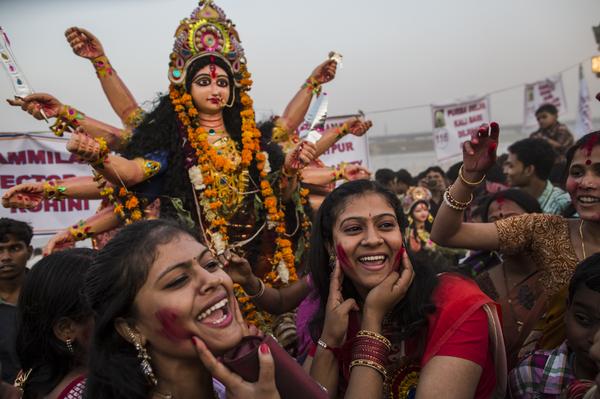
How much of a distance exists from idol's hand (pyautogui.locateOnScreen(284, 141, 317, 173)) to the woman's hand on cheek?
1503 mm

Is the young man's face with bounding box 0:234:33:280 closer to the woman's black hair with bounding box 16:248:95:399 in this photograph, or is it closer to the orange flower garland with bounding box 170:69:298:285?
the orange flower garland with bounding box 170:69:298:285

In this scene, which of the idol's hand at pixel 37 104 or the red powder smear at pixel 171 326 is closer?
the red powder smear at pixel 171 326

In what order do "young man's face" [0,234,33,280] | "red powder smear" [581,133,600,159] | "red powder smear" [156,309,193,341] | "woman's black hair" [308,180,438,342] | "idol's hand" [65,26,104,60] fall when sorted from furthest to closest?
"idol's hand" [65,26,104,60]
"young man's face" [0,234,33,280]
"red powder smear" [581,133,600,159]
"woman's black hair" [308,180,438,342]
"red powder smear" [156,309,193,341]

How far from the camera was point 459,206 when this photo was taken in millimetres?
2678

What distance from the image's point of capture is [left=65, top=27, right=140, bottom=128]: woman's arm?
13.5 feet

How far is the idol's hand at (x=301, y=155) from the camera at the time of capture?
12.2 feet

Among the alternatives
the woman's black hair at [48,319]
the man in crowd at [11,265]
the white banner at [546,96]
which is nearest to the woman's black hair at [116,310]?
the woman's black hair at [48,319]

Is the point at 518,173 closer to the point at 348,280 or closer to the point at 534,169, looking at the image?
the point at 534,169

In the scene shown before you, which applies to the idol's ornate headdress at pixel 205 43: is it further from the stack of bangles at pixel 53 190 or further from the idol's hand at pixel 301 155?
the stack of bangles at pixel 53 190

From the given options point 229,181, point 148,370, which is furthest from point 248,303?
point 148,370

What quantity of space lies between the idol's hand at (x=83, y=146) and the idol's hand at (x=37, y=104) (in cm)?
45

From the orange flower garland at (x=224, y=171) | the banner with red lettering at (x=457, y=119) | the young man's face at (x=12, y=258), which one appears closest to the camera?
the young man's face at (x=12, y=258)

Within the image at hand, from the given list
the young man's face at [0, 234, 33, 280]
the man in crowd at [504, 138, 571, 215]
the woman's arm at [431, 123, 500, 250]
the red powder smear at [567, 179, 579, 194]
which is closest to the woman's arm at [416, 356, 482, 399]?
the woman's arm at [431, 123, 500, 250]

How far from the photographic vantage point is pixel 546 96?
10500 mm
